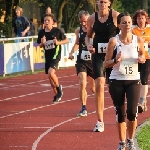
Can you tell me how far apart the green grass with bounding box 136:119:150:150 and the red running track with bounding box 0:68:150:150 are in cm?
37

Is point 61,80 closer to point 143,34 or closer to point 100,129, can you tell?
point 143,34

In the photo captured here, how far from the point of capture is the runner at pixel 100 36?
1394 centimetres

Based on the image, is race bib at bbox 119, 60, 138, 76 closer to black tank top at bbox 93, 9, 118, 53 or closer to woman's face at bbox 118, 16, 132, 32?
woman's face at bbox 118, 16, 132, 32

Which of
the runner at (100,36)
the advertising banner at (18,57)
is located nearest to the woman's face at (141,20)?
the runner at (100,36)

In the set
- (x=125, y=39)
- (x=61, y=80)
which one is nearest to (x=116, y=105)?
(x=125, y=39)

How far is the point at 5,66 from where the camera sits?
93.1 ft

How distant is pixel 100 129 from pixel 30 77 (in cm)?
1486

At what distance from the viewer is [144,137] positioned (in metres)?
12.9

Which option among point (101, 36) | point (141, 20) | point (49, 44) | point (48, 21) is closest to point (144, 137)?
point (101, 36)

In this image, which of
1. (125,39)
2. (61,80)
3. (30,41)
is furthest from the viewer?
(30,41)

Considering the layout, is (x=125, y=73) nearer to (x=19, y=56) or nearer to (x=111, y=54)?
(x=111, y=54)

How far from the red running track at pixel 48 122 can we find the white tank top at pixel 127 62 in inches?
47.8

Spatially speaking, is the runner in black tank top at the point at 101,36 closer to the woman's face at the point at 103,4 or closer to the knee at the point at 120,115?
the woman's face at the point at 103,4

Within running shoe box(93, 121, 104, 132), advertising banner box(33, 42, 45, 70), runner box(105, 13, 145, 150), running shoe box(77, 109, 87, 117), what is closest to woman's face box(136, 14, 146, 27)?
running shoe box(77, 109, 87, 117)
